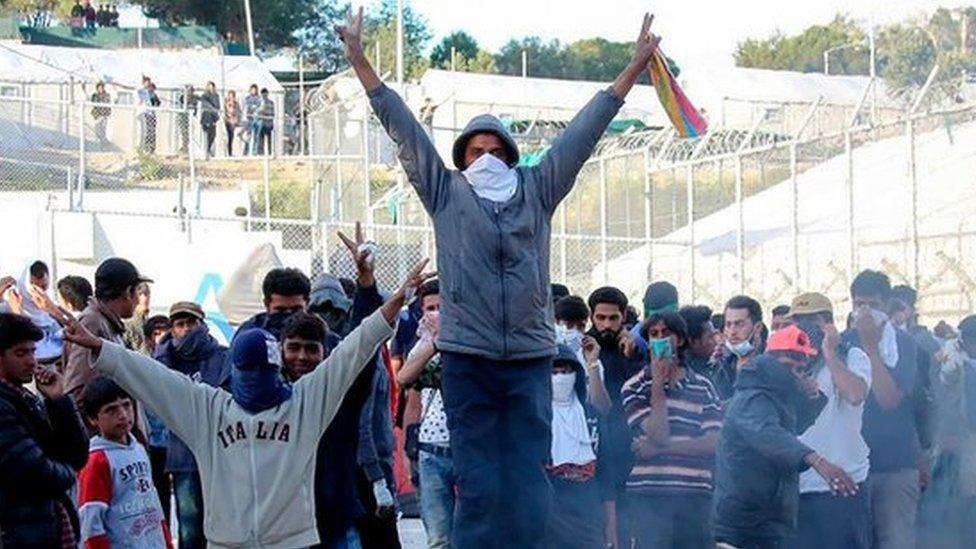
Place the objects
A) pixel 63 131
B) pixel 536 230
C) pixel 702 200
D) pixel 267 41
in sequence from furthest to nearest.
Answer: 1. pixel 267 41
2. pixel 63 131
3. pixel 702 200
4. pixel 536 230

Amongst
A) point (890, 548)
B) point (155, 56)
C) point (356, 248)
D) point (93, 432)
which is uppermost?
point (155, 56)

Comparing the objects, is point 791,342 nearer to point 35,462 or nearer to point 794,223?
point 35,462

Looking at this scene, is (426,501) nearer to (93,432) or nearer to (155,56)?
(93,432)

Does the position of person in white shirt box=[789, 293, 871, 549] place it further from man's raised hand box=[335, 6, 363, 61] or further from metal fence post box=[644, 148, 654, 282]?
metal fence post box=[644, 148, 654, 282]

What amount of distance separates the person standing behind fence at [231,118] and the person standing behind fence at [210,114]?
236 mm

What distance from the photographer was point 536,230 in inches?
310

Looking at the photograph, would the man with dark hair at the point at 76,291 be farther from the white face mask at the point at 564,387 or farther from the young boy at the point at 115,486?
the white face mask at the point at 564,387

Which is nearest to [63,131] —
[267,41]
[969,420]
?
[969,420]

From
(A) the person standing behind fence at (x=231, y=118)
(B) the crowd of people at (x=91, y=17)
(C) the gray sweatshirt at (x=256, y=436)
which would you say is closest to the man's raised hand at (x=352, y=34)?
(C) the gray sweatshirt at (x=256, y=436)

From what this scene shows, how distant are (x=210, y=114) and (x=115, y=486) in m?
37.9

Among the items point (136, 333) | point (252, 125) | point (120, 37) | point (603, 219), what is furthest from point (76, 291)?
point (120, 37)

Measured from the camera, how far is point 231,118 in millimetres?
47344

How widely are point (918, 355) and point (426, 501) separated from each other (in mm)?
4097

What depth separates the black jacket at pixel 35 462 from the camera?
8977mm
